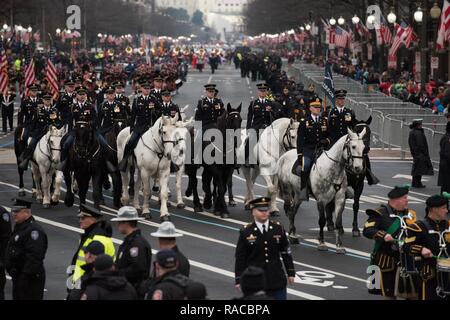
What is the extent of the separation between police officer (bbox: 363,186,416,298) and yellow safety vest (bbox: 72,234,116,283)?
3.48 m

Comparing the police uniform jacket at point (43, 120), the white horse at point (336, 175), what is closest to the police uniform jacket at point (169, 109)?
the police uniform jacket at point (43, 120)

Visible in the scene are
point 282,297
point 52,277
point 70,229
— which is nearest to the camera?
point 282,297

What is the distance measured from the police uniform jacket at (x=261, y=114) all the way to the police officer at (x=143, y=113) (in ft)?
7.09

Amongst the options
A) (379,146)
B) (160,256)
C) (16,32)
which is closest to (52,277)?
(160,256)

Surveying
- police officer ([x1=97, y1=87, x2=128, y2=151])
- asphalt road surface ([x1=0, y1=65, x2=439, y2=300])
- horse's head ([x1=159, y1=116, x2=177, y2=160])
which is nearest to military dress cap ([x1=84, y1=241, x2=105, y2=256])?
asphalt road surface ([x1=0, y1=65, x2=439, y2=300])

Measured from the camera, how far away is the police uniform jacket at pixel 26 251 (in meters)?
17.6

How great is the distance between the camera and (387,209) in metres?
17.6

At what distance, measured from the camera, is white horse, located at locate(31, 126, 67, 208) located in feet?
98.6

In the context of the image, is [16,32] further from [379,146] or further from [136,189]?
[136,189]

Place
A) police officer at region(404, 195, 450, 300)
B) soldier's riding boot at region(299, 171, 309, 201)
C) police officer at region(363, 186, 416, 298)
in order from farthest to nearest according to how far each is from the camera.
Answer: soldier's riding boot at region(299, 171, 309, 201) < police officer at region(363, 186, 416, 298) < police officer at region(404, 195, 450, 300)

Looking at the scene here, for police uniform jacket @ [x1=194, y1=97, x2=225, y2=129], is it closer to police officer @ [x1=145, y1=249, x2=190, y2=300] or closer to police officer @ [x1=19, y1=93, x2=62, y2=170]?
police officer @ [x1=19, y1=93, x2=62, y2=170]

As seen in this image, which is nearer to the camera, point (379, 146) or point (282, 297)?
point (282, 297)
